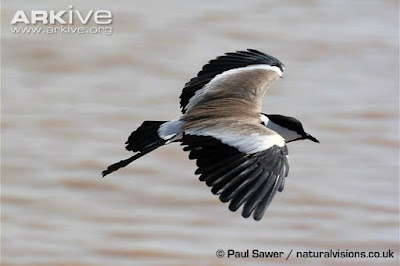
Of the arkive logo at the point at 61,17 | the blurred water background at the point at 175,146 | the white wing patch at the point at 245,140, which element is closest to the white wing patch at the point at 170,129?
the white wing patch at the point at 245,140

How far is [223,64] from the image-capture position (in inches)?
270

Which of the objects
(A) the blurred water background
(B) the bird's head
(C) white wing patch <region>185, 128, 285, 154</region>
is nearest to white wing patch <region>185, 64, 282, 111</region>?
(B) the bird's head

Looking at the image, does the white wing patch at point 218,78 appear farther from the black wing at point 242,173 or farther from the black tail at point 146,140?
the black wing at point 242,173

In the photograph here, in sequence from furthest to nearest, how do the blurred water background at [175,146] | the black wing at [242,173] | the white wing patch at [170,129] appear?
1. the blurred water background at [175,146]
2. the white wing patch at [170,129]
3. the black wing at [242,173]

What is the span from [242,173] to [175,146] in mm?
3228

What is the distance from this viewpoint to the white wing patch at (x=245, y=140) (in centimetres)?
530

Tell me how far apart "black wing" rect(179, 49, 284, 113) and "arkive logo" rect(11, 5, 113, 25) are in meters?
3.30

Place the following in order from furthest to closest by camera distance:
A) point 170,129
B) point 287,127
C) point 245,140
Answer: point 287,127 < point 170,129 < point 245,140

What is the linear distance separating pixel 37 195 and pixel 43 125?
1.05 m

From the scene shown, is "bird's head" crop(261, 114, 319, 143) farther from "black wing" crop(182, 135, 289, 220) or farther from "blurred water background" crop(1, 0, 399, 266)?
"blurred water background" crop(1, 0, 399, 266)

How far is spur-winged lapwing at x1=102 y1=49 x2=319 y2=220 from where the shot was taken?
512 centimetres

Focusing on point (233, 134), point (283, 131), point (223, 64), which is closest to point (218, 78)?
point (223, 64)

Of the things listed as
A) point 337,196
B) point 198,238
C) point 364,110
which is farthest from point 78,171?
point 364,110

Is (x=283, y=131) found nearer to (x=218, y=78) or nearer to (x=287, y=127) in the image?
(x=287, y=127)
